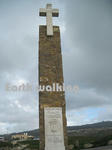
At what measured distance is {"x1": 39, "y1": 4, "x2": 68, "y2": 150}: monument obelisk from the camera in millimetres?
7285

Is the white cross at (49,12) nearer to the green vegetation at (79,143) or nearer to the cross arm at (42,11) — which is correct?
the cross arm at (42,11)

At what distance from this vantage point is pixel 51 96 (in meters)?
7.87

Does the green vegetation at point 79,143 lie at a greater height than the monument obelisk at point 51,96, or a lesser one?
lesser

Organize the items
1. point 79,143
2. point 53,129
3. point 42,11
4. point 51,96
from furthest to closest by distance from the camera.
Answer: point 79,143 < point 42,11 < point 51,96 < point 53,129

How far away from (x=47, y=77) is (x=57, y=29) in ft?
7.93

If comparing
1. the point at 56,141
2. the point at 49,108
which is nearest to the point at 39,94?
the point at 49,108

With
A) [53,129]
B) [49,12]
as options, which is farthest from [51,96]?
[49,12]

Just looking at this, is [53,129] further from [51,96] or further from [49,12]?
[49,12]

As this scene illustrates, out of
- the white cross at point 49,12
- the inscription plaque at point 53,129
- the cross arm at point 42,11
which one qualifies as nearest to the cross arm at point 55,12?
the white cross at point 49,12

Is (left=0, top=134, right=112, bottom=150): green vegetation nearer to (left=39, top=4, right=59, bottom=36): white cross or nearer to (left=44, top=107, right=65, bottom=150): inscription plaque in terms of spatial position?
(left=44, top=107, right=65, bottom=150): inscription plaque

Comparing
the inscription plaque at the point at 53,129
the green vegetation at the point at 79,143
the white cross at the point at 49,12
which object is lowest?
the green vegetation at the point at 79,143

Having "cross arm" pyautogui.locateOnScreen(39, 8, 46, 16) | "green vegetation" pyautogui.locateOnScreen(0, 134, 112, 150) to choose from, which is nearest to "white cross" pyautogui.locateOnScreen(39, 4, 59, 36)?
"cross arm" pyautogui.locateOnScreen(39, 8, 46, 16)

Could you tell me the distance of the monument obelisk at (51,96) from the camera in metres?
7.29

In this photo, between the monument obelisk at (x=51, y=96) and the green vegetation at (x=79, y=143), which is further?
the green vegetation at (x=79, y=143)
